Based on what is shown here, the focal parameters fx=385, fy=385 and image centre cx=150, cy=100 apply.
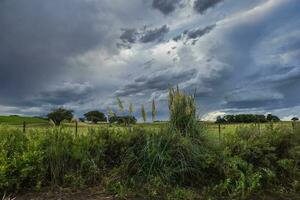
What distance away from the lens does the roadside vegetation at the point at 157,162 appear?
619cm

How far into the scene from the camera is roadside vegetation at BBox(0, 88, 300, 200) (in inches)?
244


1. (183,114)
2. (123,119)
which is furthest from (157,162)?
(123,119)

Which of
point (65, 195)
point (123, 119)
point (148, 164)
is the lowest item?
point (65, 195)

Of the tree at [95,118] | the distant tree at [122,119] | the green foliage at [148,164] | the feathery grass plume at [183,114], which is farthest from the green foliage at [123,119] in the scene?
the feathery grass plume at [183,114]

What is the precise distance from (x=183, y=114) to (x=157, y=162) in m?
1.37

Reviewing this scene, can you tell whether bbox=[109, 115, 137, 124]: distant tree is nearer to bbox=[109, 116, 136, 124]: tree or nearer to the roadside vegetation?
bbox=[109, 116, 136, 124]: tree

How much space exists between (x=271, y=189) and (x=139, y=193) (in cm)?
248

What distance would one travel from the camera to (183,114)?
7457 millimetres

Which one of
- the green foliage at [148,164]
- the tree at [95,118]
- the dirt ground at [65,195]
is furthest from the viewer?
the tree at [95,118]

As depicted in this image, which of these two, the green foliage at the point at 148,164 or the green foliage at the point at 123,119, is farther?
the green foliage at the point at 123,119

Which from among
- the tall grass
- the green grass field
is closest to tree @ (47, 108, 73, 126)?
the green grass field

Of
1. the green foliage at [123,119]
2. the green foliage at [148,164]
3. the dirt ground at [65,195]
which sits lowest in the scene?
the dirt ground at [65,195]

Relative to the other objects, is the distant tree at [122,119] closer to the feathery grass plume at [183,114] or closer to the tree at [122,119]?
the tree at [122,119]

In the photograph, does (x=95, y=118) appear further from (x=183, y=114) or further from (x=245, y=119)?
(x=245, y=119)
